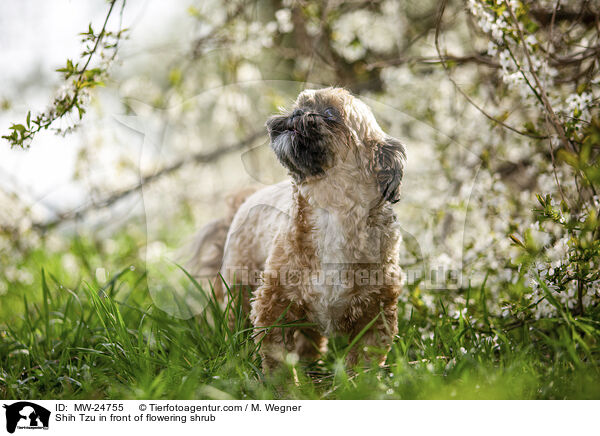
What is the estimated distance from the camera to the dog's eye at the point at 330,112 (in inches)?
74.7

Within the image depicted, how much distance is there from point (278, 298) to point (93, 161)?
2947 millimetres

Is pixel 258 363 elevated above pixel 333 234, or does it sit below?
below

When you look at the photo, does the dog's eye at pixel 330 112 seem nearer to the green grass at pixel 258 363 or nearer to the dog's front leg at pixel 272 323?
the dog's front leg at pixel 272 323

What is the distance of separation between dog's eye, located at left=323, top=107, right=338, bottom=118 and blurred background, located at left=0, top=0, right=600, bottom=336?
0.28m

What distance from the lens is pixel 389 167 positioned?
1.95 m

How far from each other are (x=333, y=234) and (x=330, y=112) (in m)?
0.50

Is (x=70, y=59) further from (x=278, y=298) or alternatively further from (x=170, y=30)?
(x=170, y=30)

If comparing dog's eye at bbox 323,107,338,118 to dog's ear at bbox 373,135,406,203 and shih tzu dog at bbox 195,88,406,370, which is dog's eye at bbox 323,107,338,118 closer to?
shih tzu dog at bbox 195,88,406,370

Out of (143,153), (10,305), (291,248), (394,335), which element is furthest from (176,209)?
(10,305)

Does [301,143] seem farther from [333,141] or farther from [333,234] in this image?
[333,234]
